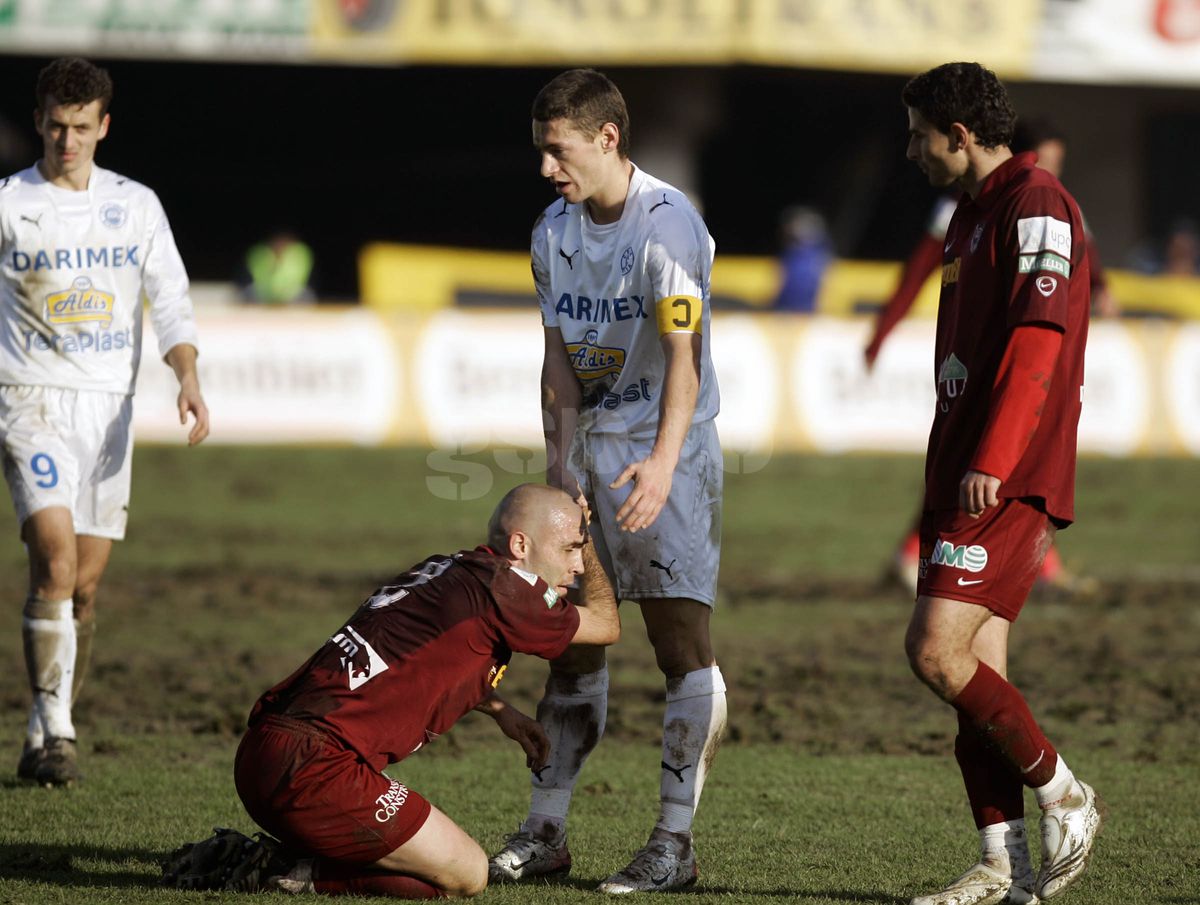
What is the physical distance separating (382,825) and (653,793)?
1902mm

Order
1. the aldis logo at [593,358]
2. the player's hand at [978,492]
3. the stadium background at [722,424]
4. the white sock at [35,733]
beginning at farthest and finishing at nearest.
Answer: the white sock at [35,733]
the stadium background at [722,424]
the aldis logo at [593,358]
the player's hand at [978,492]

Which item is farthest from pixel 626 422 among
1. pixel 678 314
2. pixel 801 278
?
pixel 801 278

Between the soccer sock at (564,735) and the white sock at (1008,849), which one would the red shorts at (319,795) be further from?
the white sock at (1008,849)

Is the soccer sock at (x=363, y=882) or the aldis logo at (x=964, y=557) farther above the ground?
the aldis logo at (x=964, y=557)

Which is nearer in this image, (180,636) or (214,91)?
(180,636)

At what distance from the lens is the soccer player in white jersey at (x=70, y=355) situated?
666cm

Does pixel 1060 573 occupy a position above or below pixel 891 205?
below

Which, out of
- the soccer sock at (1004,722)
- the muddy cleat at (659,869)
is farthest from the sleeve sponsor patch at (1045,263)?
the muddy cleat at (659,869)

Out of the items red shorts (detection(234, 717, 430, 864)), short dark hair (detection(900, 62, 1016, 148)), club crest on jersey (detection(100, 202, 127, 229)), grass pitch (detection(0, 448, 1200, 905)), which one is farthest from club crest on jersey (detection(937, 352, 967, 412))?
club crest on jersey (detection(100, 202, 127, 229))

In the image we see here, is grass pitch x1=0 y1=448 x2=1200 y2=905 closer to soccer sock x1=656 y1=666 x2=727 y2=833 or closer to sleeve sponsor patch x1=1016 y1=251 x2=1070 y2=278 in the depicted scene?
soccer sock x1=656 y1=666 x2=727 y2=833

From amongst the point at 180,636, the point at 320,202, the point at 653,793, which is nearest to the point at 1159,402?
the point at 180,636

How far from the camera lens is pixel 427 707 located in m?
4.98

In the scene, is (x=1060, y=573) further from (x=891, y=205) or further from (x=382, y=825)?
(x=891, y=205)

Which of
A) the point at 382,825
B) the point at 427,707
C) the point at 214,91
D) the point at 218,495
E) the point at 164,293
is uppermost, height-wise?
the point at 214,91
